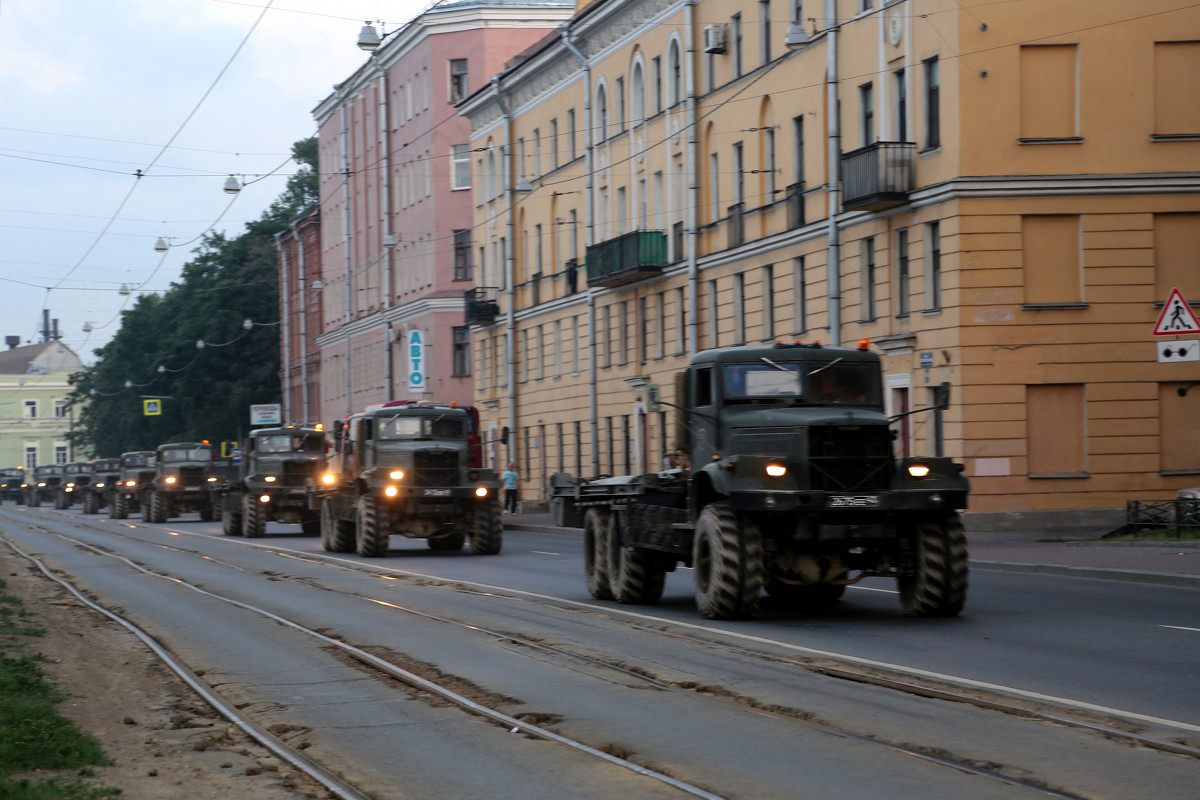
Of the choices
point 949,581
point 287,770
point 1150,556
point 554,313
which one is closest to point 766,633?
point 949,581

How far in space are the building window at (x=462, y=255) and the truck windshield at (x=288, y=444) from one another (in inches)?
1128

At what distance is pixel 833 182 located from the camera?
3744cm

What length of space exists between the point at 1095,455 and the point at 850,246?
23.4ft

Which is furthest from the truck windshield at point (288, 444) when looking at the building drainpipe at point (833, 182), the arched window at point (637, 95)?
the arched window at point (637, 95)

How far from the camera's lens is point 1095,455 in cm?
3356

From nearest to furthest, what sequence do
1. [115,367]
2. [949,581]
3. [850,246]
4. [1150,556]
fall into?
1. [949,581]
2. [1150,556]
3. [850,246]
4. [115,367]

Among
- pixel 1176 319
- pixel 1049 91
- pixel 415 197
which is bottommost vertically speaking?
pixel 1176 319

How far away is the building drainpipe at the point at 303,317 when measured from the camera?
93.8m

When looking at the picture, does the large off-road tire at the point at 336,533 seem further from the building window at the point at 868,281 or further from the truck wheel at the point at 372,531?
the building window at the point at 868,281

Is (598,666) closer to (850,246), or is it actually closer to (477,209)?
(850,246)

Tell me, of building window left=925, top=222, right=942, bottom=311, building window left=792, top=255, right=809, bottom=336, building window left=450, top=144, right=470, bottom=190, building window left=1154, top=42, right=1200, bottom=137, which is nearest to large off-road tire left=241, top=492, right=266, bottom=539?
building window left=792, top=255, right=809, bottom=336

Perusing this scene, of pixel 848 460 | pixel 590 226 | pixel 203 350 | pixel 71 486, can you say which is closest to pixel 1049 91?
pixel 848 460

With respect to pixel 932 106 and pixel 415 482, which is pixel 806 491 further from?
pixel 932 106

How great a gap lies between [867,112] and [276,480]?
1671cm
